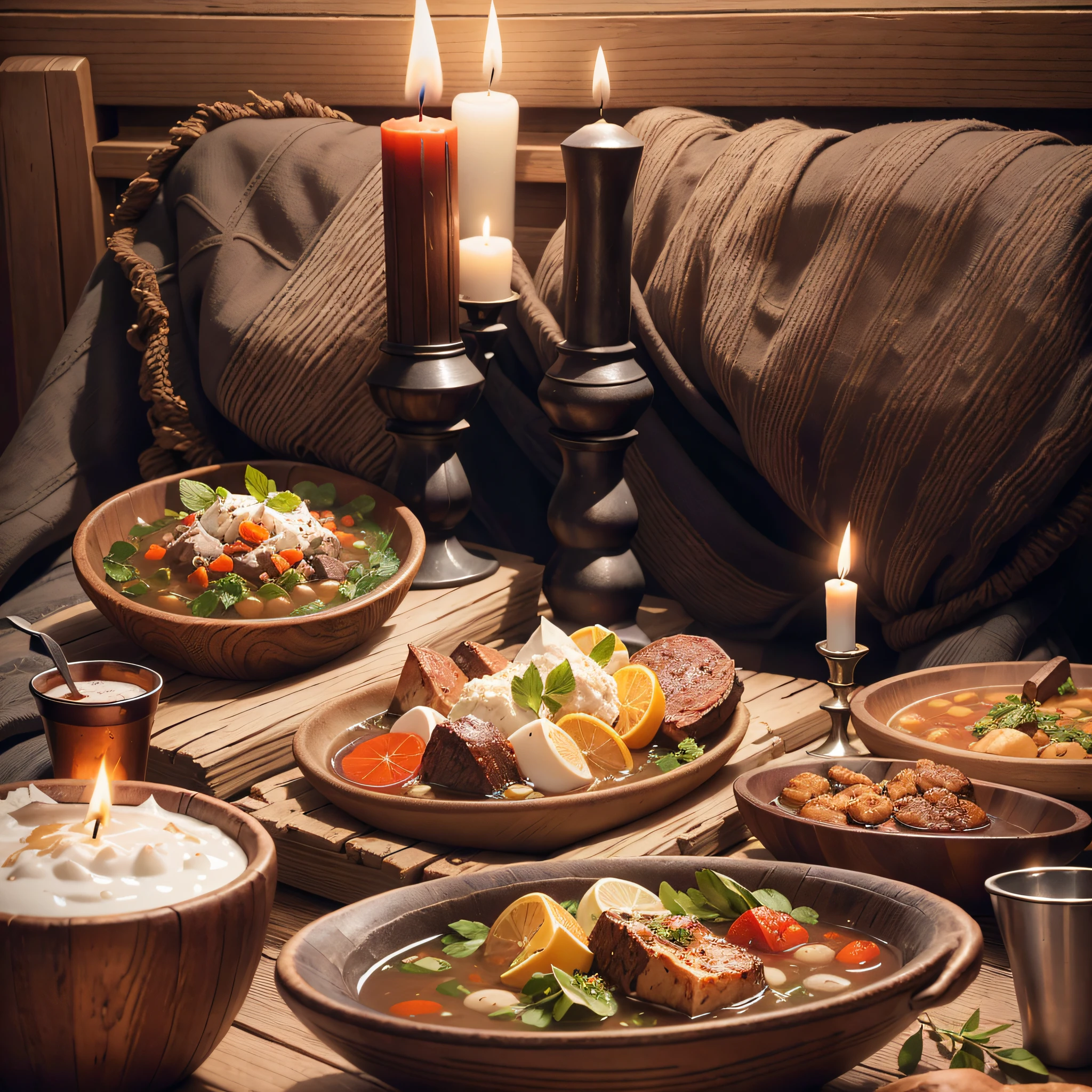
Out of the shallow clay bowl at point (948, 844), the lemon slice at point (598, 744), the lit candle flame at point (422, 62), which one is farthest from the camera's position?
the lit candle flame at point (422, 62)

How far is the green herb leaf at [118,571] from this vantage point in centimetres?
158

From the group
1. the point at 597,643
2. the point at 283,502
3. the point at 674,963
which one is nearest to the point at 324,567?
the point at 283,502

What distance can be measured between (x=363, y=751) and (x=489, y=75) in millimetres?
1011

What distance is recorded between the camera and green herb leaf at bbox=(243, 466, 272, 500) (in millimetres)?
1740

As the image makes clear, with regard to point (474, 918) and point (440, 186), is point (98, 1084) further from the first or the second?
point (440, 186)

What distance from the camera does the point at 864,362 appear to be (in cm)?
158

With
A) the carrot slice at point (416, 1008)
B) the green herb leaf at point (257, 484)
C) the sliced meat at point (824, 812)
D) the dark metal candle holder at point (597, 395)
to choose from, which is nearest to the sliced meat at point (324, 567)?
the green herb leaf at point (257, 484)

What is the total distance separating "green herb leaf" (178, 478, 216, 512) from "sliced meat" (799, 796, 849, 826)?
0.95m

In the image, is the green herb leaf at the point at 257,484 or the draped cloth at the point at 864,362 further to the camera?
the green herb leaf at the point at 257,484

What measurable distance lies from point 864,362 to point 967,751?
552 mm

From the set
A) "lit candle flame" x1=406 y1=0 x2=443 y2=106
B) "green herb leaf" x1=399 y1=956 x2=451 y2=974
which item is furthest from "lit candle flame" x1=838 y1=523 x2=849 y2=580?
"lit candle flame" x1=406 y1=0 x2=443 y2=106

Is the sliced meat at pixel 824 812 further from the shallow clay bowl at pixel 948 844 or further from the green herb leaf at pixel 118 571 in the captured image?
the green herb leaf at pixel 118 571

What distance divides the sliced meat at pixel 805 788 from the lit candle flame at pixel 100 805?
1.98 ft

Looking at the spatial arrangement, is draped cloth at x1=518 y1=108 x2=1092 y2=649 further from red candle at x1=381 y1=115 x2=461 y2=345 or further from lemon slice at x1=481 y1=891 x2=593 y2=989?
lemon slice at x1=481 y1=891 x2=593 y2=989
